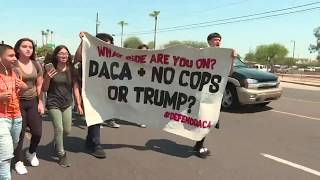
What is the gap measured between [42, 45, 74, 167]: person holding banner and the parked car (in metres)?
6.52

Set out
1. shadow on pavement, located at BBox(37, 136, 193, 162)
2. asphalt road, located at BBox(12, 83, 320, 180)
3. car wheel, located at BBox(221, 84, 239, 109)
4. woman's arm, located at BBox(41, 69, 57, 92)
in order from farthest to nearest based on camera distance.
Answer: car wheel, located at BBox(221, 84, 239, 109)
shadow on pavement, located at BBox(37, 136, 193, 162)
woman's arm, located at BBox(41, 69, 57, 92)
asphalt road, located at BBox(12, 83, 320, 180)

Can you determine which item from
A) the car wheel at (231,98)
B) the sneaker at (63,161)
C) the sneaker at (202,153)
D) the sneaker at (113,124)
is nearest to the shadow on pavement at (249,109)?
the car wheel at (231,98)

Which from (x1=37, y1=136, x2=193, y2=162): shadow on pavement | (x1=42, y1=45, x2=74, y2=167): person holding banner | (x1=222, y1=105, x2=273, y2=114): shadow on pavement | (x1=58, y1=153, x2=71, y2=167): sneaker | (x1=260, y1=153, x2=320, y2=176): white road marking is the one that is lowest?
(x1=222, y1=105, x2=273, y2=114): shadow on pavement

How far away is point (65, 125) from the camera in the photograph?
19.7 ft

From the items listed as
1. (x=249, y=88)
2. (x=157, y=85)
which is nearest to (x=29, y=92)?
(x=157, y=85)

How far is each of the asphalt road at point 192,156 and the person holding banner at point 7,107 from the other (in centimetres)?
→ 110

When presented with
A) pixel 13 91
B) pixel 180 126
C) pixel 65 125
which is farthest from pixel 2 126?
pixel 180 126

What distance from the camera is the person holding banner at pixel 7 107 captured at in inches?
172

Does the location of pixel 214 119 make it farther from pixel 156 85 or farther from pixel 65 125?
pixel 65 125

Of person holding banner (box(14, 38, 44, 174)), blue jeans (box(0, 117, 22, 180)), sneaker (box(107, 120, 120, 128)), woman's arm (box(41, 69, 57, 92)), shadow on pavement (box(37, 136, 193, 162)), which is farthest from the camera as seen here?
sneaker (box(107, 120, 120, 128))

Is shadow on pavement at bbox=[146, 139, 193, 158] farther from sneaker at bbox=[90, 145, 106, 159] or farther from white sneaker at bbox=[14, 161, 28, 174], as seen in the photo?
white sneaker at bbox=[14, 161, 28, 174]

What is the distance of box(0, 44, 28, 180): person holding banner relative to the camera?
4367 millimetres

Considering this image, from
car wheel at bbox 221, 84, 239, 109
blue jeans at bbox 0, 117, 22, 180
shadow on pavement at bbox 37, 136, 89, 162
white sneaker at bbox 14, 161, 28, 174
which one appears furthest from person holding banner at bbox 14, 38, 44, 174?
car wheel at bbox 221, 84, 239, 109

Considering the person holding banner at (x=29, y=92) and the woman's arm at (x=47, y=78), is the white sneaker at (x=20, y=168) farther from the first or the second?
the woman's arm at (x=47, y=78)
